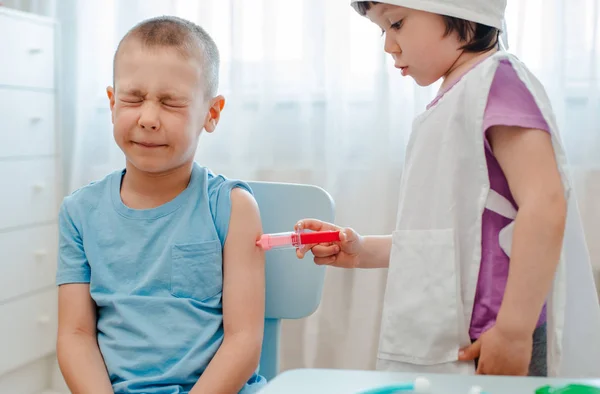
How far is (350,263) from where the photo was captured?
1.13m

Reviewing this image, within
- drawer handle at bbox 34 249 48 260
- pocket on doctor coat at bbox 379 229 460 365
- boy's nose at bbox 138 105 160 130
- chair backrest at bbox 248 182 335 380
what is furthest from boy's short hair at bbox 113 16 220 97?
drawer handle at bbox 34 249 48 260

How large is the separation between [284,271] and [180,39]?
412 mm

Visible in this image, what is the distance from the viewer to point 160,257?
3.59 ft

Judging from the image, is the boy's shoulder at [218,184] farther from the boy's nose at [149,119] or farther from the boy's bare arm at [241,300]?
the boy's nose at [149,119]

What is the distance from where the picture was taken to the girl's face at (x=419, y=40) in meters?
0.98

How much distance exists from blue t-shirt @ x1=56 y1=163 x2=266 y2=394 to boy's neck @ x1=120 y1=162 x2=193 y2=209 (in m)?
0.02

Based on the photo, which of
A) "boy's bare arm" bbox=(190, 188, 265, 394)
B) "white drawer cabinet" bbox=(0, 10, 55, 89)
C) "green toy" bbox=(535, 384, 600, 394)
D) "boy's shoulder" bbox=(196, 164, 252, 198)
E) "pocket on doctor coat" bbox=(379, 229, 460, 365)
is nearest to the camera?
"green toy" bbox=(535, 384, 600, 394)

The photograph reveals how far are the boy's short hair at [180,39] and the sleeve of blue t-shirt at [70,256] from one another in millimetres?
260

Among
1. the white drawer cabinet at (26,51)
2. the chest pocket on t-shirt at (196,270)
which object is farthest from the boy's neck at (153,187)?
the white drawer cabinet at (26,51)

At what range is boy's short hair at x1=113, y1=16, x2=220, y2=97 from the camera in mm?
1116

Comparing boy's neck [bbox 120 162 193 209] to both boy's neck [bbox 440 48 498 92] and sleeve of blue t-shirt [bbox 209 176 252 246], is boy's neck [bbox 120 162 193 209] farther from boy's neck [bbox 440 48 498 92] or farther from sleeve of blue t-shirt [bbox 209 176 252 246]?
boy's neck [bbox 440 48 498 92]

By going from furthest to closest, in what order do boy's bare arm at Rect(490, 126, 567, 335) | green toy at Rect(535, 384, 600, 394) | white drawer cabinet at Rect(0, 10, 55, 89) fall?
white drawer cabinet at Rect(0, 10, 55, 89) < boy's bare arm at Rect(490, 126, 567, 335) < green toy at Rect(535, 384, 600, 394)

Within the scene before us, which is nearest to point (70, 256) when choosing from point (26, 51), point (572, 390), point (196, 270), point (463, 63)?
point (196, 270)

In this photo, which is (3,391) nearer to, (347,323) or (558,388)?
(347,323)
